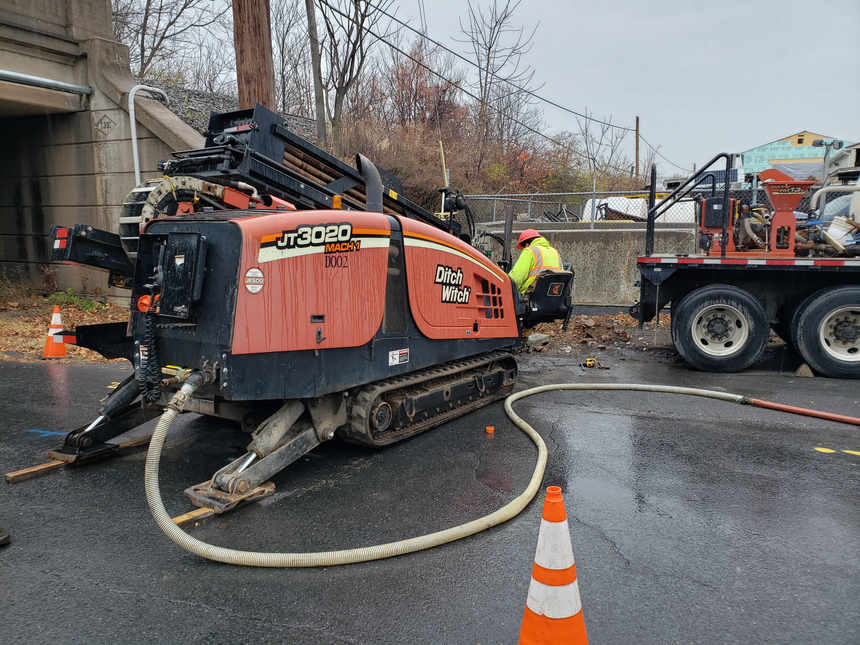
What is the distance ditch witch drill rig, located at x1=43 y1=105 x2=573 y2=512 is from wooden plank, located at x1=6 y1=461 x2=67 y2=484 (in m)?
0.08

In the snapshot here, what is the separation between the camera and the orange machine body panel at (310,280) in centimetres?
352

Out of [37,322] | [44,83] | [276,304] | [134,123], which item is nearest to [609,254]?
[276,304]

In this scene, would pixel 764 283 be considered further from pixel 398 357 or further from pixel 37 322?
pixel 37 322

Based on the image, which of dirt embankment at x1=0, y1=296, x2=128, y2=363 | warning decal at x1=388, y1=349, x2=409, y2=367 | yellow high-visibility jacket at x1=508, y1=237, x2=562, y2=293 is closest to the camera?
warning decal at x1=388, y1=349, x2=409, y2=367

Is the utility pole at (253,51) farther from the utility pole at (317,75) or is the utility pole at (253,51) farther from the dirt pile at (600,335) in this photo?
the dirt pile at (600,335)

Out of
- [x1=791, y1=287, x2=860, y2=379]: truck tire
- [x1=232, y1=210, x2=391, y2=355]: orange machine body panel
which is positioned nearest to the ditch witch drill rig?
[x1=232, y1=210, x2=391, y2=355]: orange machine body panel

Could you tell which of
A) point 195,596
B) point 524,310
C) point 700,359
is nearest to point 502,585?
point 195,596

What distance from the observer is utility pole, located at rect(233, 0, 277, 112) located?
27.4ft

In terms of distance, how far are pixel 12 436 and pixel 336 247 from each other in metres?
3.53

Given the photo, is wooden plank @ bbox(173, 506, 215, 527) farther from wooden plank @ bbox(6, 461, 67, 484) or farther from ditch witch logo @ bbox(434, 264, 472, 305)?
ditch witch logo @ bbox(434, 264, 472, 305)

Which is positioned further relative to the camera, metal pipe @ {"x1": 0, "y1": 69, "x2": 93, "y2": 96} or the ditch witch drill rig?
metal pipe @ {"x1": 0, "y1": 69, "x2": 93, "y2": 96}

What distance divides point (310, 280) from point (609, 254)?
28.9 feet

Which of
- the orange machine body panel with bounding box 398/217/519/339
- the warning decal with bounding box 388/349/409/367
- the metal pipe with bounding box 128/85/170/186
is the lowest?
the warning decal with bounding box 388/349/409/367

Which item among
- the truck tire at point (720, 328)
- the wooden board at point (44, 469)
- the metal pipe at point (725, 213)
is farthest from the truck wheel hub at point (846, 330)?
the wooden board at point (44, 469)
